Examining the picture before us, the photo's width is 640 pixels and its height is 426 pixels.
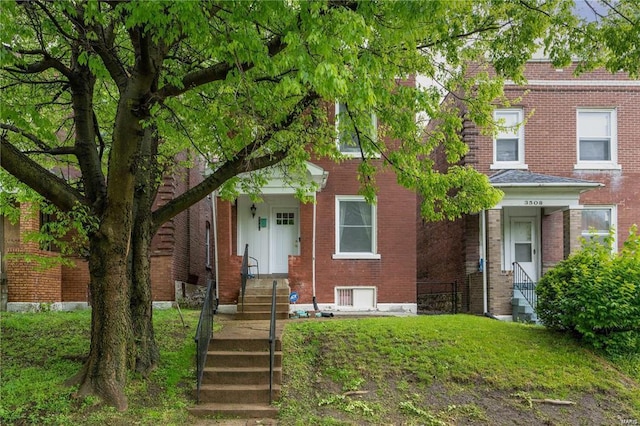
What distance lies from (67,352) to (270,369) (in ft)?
13.1

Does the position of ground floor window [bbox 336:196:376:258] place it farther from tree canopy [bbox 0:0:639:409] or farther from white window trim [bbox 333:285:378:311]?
tree canopy [bbox 0:0:639:409]

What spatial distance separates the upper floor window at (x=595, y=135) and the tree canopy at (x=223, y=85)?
7175mm

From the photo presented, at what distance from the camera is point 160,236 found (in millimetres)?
15188

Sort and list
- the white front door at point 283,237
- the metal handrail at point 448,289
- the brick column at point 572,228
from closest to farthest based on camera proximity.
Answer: the brick column at point 572,228 < the white front door at point 283,237 < the metal handrail at point 448,289

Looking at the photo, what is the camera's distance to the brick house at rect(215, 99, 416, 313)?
46.9 feet

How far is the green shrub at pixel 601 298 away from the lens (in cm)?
950

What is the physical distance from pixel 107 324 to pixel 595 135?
14490 mm

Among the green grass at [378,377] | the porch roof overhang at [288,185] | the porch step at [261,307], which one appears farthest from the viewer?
the porch roof overhang at [288,185]

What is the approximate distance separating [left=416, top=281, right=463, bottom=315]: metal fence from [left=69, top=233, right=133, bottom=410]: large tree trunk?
10.5 m

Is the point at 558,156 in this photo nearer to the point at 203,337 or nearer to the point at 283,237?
the point at 283,237

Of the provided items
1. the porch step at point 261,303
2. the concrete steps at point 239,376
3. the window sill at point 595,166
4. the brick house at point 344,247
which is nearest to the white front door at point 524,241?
the window sill at point 595,166

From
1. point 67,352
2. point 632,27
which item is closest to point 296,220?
point 67,352

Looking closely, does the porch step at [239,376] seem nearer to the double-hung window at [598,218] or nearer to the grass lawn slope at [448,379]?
the grass lawn slope at [448,379]

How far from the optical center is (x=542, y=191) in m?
14.1
